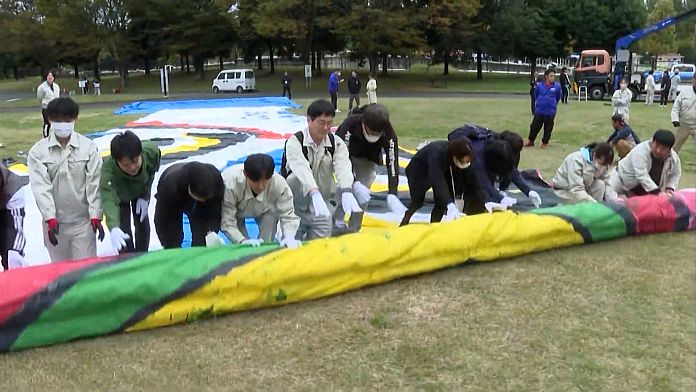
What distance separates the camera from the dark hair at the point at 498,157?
5.04 meters

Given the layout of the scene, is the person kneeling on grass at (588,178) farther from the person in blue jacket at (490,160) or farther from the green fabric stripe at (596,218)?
the person in blue jacket at (490,160)

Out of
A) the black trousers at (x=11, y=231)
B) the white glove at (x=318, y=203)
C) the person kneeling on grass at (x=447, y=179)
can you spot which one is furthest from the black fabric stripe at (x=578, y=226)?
the black trousers at (x=11, y=231)

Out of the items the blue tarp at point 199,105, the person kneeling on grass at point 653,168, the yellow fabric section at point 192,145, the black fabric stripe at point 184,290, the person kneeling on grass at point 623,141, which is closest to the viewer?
the black fabric stripe at point 184,290

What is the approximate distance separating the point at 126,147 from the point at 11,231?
102 cm

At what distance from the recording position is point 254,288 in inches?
146

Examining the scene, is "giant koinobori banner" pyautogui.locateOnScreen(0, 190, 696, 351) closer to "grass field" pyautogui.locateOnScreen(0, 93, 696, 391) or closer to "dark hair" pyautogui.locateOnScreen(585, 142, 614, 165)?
"grass field" pyautogui.locateOnScreen(0, 93, 696, 391)

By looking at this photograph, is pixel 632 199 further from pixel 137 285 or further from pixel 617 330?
pixel 137 285

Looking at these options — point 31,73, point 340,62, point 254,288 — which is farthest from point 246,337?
point 31,73

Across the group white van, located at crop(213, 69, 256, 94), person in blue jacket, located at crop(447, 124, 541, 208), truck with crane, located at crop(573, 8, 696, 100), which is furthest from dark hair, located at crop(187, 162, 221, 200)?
white van, located at crop(213, 69, 256, 94)

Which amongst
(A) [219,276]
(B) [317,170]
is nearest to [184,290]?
(A) [219,276]

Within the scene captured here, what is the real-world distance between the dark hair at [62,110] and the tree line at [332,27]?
2771cm

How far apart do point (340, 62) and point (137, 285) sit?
55.5 m

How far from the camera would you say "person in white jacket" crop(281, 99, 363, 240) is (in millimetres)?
4309

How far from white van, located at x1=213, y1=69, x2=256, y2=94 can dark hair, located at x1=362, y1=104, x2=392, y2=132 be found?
2754 centimetres
